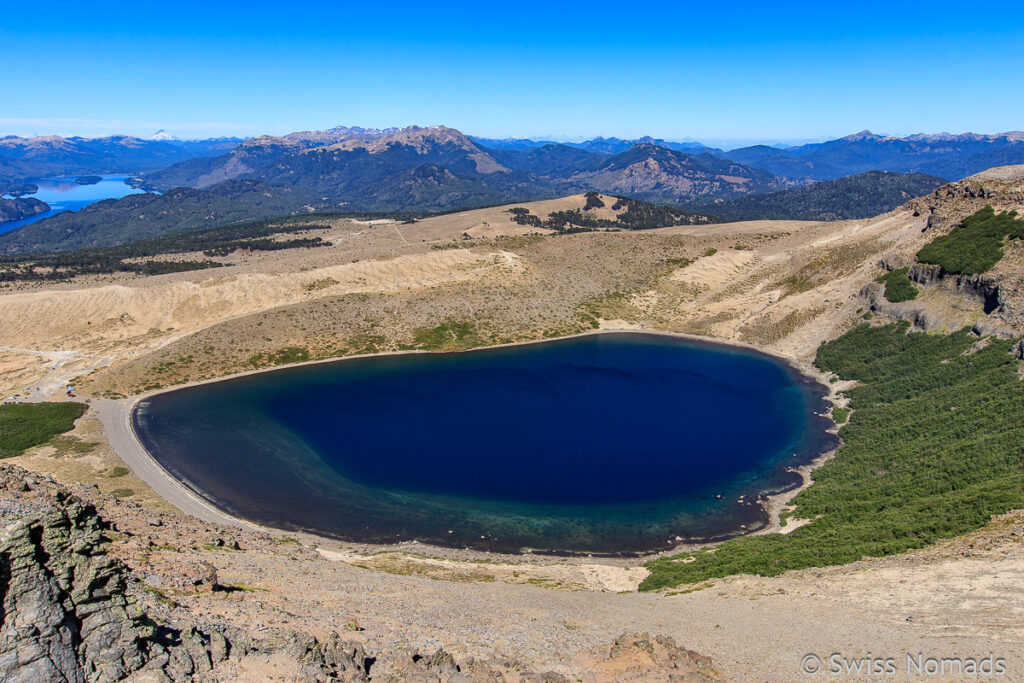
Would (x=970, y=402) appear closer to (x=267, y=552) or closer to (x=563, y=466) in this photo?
(x=563, y=466)

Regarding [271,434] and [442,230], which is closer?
[271,434]

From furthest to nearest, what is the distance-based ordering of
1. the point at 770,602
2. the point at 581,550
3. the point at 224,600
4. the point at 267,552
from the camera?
1. the point at 581,550
2. the point at 267,552
3. the point at 770,602
4. the point at 224,600

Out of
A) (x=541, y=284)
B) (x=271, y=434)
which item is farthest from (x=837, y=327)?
(x=271, y=434)

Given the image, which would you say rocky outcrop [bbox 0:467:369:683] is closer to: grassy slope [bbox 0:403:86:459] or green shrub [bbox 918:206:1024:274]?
grassy slope [bbox 0:403:86:459]

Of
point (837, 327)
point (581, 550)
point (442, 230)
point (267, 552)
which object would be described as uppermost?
point (442, 230)

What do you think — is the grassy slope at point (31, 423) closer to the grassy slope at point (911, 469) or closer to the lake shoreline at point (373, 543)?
the lake shoreline at point (373, 543)

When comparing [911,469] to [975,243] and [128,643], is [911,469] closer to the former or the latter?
[975,243]

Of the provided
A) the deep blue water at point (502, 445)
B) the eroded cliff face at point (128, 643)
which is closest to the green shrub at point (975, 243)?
the deep blue water at point (502, 445)

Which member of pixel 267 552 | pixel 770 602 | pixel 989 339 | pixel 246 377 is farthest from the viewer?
pixel 246 377
